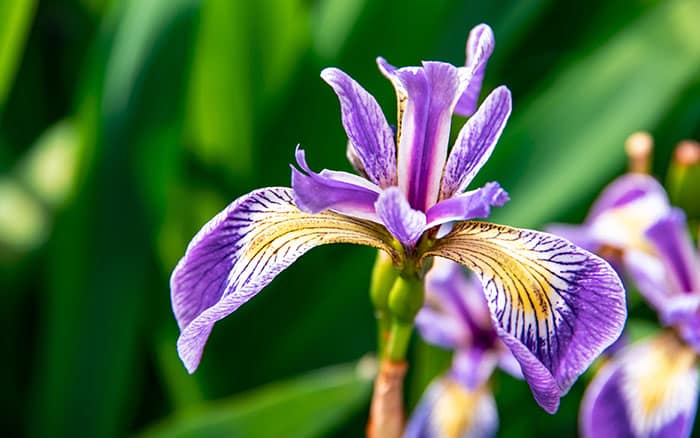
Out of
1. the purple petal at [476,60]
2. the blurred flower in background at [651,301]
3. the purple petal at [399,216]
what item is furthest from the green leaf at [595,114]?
the purple petal at [399,216]

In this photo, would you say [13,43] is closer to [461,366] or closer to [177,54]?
[177,54]

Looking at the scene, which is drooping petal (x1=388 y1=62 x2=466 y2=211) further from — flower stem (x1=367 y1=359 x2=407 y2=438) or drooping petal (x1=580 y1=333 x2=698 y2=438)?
drooping petal (x1=580 y1=333 x2=698 y2=438)

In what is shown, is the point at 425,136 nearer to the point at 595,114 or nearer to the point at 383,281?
the point at 383,281

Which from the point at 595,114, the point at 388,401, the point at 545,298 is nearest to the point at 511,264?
the point at 545,298

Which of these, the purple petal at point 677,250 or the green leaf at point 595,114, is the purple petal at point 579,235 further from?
the green leaf at point 595,114

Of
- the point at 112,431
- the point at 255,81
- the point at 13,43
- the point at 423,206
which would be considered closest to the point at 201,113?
the point at 255,81

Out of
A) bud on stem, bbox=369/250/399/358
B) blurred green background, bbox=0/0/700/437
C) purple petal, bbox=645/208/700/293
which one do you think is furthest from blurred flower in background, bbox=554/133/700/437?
bud on stem, bbox=369/250/399/358
